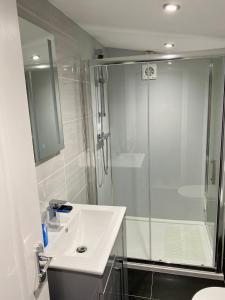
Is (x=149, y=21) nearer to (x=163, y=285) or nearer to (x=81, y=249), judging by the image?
(x=81, y=249)

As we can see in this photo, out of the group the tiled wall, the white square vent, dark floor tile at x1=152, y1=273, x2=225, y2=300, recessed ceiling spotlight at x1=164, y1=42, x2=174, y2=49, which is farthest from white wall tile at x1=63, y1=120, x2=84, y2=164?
dark floor tile at x1=152, y1=273, x2=225, y2=300

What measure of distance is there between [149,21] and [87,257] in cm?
174

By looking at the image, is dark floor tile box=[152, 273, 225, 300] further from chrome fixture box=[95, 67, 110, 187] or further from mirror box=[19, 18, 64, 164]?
mirror box=[19, 18, 64, 164]

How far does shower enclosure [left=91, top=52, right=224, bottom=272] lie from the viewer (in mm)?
2627

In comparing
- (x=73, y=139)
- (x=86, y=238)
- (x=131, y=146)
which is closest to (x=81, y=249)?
(x=86, y=238)

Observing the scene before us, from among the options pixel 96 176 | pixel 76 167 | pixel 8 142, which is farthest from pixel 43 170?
pixel 96 176

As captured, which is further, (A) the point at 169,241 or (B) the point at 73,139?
(A) the point at 169,241

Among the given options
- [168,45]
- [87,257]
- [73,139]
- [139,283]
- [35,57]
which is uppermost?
[168,45]

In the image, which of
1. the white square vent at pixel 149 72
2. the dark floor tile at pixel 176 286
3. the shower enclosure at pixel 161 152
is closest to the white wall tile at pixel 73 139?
the shower enclosure at pixel 161 152

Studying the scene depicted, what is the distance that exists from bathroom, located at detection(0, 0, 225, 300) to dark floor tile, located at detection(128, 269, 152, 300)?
13mm

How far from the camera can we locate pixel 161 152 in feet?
10.1

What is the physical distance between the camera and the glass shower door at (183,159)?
102 inches

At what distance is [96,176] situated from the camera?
2.57 meters

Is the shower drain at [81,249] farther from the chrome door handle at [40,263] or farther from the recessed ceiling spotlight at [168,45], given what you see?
the recessed ceiling spotlight at [168,45]
